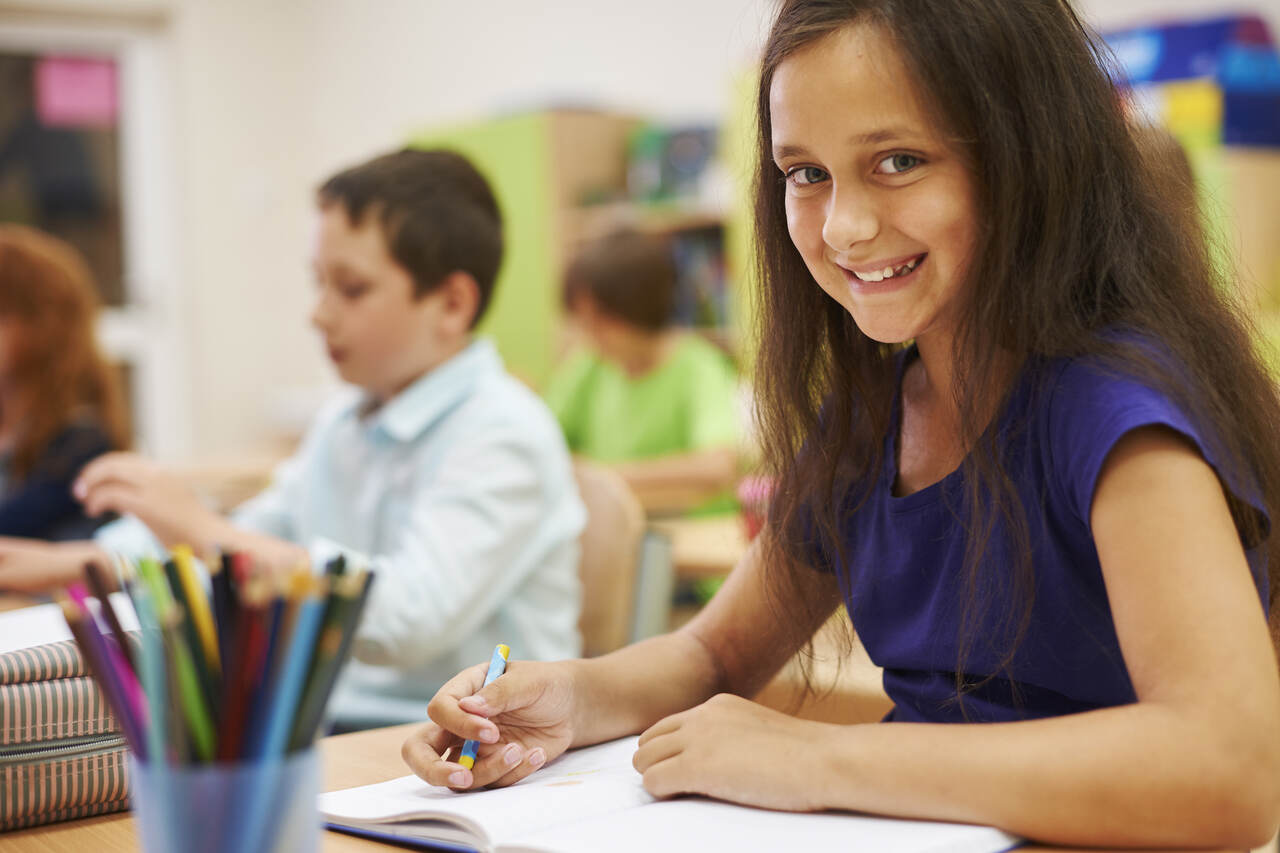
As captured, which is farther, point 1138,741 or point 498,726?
point 498,726

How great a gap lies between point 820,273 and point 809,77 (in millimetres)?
150

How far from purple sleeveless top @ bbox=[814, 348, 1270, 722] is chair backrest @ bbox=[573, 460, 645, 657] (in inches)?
29.3

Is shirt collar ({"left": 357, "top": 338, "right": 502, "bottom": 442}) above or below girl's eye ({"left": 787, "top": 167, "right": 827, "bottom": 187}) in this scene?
below

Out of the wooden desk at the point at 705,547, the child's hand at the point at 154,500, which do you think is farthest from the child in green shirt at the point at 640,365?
the child's hand at the point at 154,500

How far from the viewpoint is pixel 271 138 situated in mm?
6047

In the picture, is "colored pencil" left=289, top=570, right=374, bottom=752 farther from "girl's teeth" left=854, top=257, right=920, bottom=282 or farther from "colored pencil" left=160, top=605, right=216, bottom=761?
"girl's teeth" left=854, top=257, right=920, bottom=282

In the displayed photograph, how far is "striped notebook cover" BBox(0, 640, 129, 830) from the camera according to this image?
0.83m

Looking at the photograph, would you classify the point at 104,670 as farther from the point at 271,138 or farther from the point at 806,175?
the point at 271,138

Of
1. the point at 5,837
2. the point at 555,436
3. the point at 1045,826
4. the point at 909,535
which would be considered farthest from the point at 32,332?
the point at 1045,826

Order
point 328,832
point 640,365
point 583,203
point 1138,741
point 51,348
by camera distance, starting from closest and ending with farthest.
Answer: point 1138,741, point 328,832, point 51,348, point 640,365, point 583,203

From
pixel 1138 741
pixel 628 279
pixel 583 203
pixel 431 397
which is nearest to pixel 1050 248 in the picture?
pixel 1138 741

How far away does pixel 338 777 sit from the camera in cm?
92

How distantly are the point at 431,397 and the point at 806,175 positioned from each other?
2.70ft

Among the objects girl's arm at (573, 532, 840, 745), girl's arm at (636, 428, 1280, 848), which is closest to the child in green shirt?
girl's arm at (573, 532, 840, 745)
